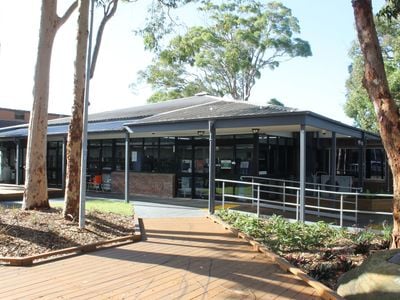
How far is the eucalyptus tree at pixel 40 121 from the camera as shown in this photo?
1044cm

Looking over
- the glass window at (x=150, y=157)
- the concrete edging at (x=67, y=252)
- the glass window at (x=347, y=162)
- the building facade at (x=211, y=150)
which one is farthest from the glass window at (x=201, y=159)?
the glass window at (x=347, y=162)

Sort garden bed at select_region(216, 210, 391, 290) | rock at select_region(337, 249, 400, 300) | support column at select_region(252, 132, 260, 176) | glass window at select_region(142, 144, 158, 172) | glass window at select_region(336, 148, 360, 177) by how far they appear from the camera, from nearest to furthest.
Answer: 1. rock at select_region(337, 249, 400, 300)
2. garden bed at select_region(216, 210, 391, 290)
3. support column at select_region(252, 132, 260, 176)
4. glass window at select_region(142, 144, 158, 172)
5. glass window at select_region(336, 148, 360, 177)

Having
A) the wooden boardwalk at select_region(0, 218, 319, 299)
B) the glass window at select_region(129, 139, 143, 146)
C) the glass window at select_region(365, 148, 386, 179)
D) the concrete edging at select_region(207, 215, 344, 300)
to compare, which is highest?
the glass window at select_region(129, 139, 143, 146)

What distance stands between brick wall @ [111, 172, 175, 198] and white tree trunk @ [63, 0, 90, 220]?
302 inches

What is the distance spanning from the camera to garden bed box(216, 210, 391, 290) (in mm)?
6508

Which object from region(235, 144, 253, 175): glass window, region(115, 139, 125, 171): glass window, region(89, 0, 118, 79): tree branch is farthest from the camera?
region(115, 139, 125, 171): glass window

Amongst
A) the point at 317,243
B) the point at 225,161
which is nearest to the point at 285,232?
the point at 317,243

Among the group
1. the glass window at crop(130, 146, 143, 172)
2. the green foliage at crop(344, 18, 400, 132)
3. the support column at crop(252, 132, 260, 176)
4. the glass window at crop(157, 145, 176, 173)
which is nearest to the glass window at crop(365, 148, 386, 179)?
the green foliage at crop(344, 18, 400, 132)

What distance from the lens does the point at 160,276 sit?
600cm

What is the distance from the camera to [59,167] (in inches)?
878

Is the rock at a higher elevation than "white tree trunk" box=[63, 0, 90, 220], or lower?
lower

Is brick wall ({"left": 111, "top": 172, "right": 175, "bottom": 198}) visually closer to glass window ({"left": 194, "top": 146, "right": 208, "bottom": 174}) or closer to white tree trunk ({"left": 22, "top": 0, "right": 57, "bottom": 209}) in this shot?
glass window ({"left": 194, "top": 146, "right": 208, "bottom": 174})

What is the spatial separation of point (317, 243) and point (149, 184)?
35.3ft

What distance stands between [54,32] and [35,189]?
12.4 ft
